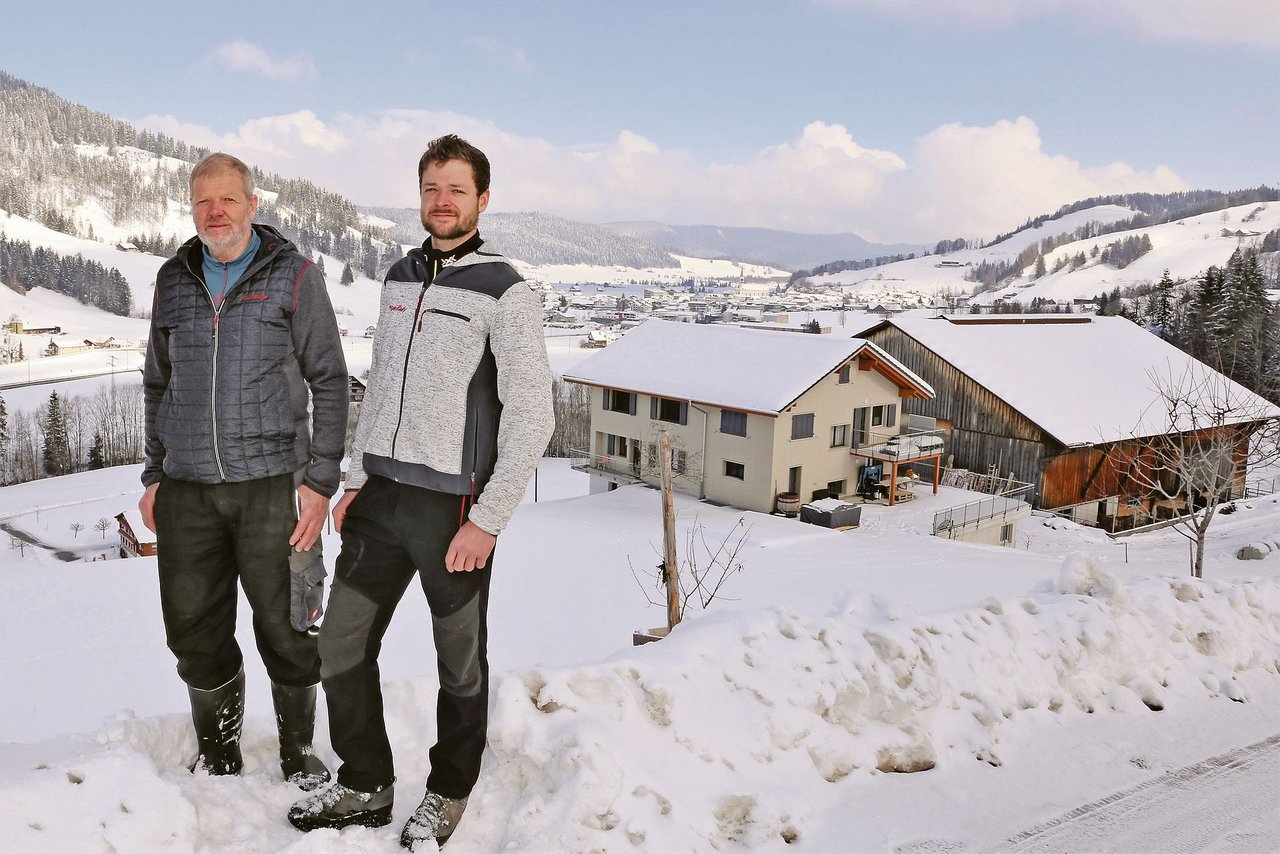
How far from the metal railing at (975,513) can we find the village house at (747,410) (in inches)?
115

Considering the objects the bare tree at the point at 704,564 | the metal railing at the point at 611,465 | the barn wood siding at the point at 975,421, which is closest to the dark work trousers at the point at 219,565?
the bare tree at the point at 704,564

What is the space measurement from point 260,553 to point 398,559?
0.61m

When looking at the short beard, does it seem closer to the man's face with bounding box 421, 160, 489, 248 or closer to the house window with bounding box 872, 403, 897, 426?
the man's face with bounding box 421, 160, 489, 248

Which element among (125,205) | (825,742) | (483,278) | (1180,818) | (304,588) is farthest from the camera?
(125,205)

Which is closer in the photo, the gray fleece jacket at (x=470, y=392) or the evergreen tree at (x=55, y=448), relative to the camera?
the gray fleece jacket at (x=470, y=392)

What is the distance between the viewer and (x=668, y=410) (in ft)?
113

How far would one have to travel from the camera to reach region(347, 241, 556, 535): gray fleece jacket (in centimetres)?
333

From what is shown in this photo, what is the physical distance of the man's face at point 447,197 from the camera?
3.44 meters

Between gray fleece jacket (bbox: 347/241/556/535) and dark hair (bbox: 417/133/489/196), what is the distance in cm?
33

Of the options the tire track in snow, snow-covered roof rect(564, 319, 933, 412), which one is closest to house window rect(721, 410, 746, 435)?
snow-covered roof rect(564, 319, 933, 412)

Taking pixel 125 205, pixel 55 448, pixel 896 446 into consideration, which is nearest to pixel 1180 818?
pixel 896 446

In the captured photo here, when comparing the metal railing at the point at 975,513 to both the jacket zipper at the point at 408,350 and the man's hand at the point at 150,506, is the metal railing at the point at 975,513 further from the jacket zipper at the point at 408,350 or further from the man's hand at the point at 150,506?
the man's hand at the point at 150,506

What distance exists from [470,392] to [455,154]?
92cm

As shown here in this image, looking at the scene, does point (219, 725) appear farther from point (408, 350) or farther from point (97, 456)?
point (97, 456)
